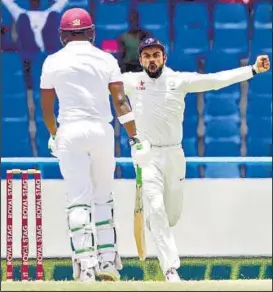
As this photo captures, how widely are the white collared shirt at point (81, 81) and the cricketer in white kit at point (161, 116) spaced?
762 millimetres

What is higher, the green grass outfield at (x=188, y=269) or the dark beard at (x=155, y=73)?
the dark beard at (x=155, y=73)

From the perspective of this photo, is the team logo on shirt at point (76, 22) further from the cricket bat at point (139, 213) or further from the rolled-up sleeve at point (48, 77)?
the cricket bat at point (139, 213)

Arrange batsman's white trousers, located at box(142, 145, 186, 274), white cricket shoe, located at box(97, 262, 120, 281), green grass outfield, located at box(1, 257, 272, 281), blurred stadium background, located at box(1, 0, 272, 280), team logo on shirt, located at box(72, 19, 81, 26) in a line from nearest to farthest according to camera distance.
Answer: white cricket shoe, located at box(97, 262, 120, 281)
team logo on shirt, located at box(72, 19, 81, 26)
batsman's white trousers, located at box(142, 145, 186, 274)
green grass outfield, located at box(1, 257, 272, 281)
blurred stadium background, located at box(1, 0, 272, 280)

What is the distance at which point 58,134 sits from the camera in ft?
24.8

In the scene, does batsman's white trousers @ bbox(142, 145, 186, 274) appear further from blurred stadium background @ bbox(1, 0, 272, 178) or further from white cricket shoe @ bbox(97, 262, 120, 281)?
blurred stadium background @ bbox(1, 0, 272, 178)

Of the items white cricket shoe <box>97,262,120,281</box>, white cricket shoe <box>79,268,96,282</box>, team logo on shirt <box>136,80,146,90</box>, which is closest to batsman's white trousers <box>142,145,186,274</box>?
team logo on shirt <box>136,80,146,90</box>

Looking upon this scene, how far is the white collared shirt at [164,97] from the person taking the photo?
8.33 meters

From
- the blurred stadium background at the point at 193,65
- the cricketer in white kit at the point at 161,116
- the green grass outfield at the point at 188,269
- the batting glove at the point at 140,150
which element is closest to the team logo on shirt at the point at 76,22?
the batting glove at the point at 140,150

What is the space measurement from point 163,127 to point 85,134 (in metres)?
0.93

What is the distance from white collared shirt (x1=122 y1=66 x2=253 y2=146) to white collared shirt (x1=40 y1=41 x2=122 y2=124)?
77 centimetres

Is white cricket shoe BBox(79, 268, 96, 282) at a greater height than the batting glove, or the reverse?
the batting glove

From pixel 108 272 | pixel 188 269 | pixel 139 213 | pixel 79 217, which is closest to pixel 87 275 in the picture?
pixel 108 272

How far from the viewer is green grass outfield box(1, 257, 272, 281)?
9.76 metres

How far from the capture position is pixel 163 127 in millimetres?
8328
